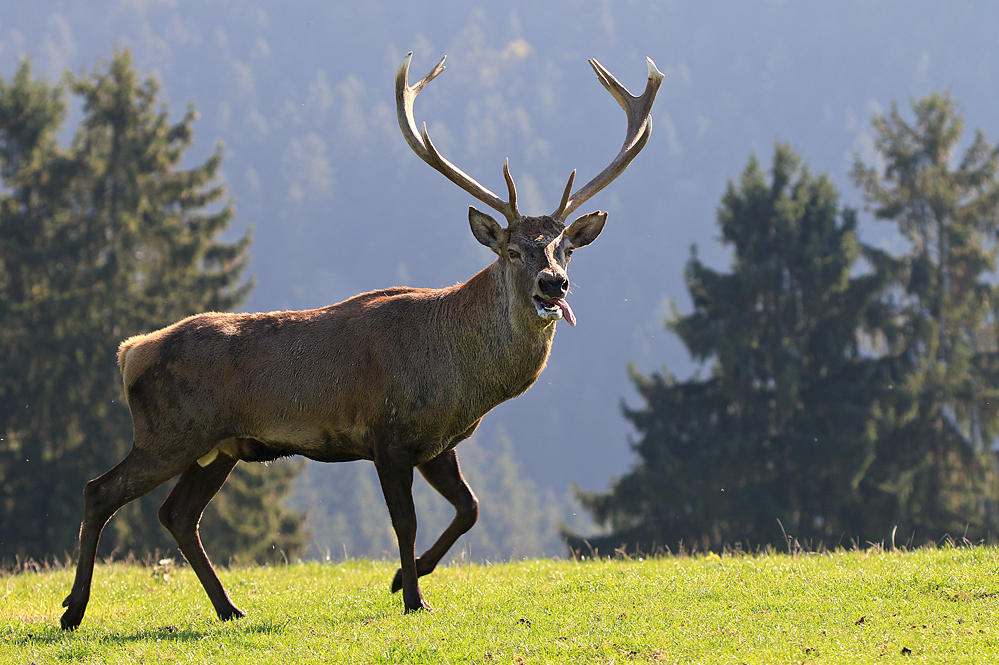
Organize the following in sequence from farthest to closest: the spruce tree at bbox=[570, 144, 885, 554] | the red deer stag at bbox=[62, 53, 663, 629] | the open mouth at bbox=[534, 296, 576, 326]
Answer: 1. the spruce tree at bbox=[570, 144, 885, 554]
2. the red deer stag at bbox=[62, 53, 663, 629]
3. the open mouth at bbox=[534, 296, 576, 326]

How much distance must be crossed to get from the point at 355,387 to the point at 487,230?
5.48 feet

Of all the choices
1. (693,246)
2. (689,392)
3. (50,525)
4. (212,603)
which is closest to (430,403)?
(212,603)

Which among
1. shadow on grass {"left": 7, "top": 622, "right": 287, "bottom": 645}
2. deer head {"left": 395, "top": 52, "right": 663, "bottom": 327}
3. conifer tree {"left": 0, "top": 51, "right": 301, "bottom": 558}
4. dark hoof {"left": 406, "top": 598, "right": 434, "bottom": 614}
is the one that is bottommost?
shadow on grass {"left": 7, "top": 622, "right": 287, "bottom": 645}

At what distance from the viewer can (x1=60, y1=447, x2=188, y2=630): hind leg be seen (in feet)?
26.6

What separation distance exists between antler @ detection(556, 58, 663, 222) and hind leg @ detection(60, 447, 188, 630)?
3.86m

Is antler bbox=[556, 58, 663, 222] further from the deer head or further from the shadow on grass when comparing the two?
the shadow on grass

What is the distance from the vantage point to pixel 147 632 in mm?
7922

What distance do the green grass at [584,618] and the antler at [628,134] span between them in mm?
3215

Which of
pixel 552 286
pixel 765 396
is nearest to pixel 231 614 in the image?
pixel 552 286

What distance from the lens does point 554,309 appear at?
25.5 feet

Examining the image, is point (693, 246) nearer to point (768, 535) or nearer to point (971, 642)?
point (768, 535)

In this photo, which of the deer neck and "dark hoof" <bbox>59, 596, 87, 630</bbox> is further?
the deer neck

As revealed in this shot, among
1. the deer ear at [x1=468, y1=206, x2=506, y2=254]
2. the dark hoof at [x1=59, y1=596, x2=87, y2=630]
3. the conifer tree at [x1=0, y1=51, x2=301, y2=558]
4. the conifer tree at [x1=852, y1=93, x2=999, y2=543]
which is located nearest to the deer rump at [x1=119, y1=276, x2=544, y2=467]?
the deer ear at [x1=468, y1=206, x2=506, y2=254]

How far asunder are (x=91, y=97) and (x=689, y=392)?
23.2m
